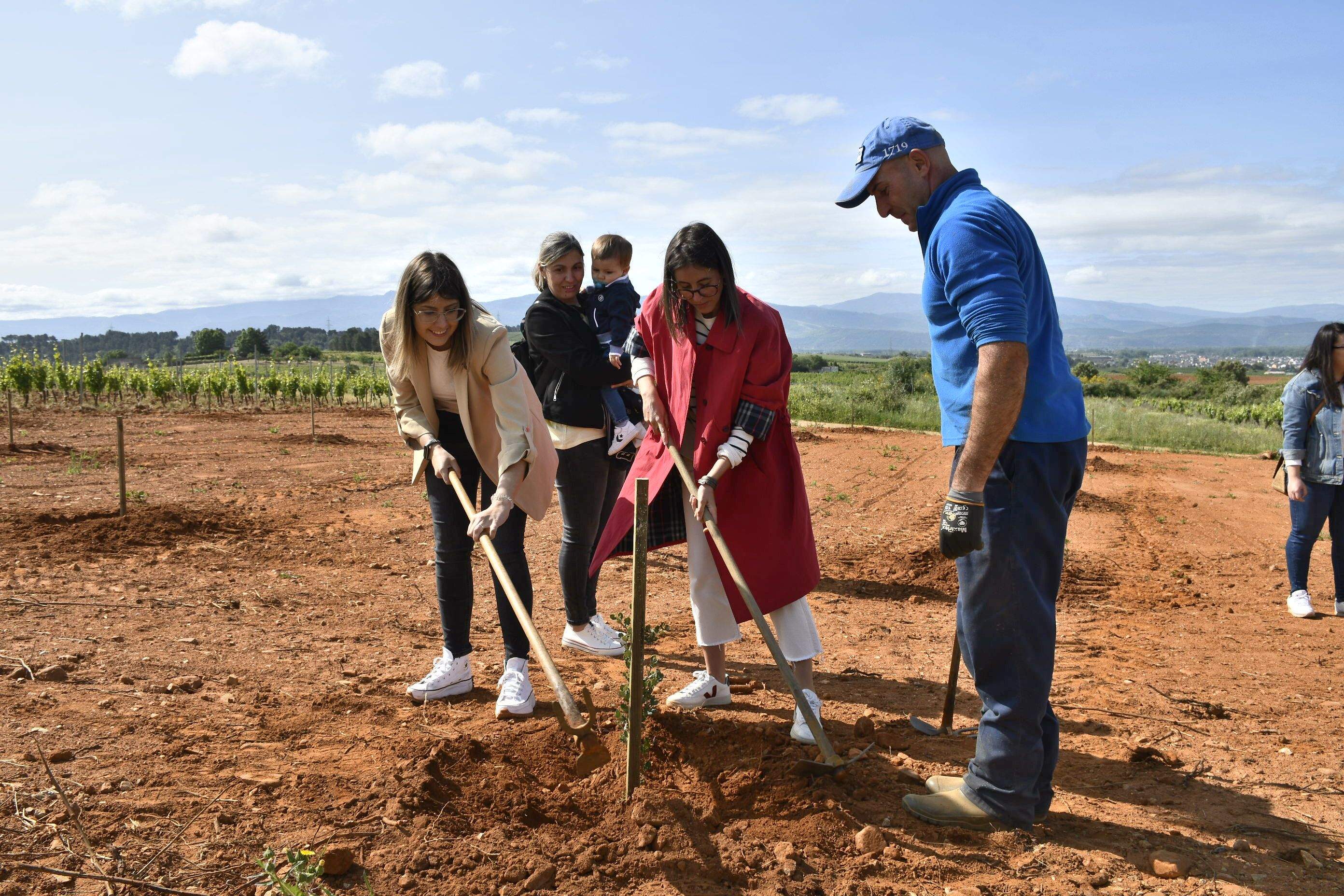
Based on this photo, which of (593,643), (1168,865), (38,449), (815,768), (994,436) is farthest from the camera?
(38,449)

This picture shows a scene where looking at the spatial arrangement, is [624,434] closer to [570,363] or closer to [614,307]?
[570,363]

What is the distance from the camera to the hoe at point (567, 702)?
2473 millimetres

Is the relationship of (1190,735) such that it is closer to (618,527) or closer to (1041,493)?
(1041,493)

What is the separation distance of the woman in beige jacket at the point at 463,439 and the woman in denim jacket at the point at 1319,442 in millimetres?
4751

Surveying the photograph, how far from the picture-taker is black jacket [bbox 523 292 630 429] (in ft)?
13.0

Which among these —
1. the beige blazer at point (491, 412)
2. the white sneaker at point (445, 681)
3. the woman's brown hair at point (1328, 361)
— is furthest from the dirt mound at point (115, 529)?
the woman's brown hair at point (1328, 361)

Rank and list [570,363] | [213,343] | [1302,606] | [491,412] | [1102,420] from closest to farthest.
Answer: [491,412], [570,363], [1302,606], [1102,420], [213,343]

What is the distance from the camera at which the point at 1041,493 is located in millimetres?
2430

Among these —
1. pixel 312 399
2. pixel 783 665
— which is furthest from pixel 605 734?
pixel 312 399

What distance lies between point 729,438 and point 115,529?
228 inches

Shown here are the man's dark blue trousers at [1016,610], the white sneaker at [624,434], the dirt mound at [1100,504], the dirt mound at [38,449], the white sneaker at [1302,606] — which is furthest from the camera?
the dirt mound at [38,449]

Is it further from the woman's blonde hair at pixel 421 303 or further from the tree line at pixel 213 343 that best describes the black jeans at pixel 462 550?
the tree line at pixel 213 343

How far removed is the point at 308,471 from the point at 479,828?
34.1 ft

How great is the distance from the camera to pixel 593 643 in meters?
4.42
